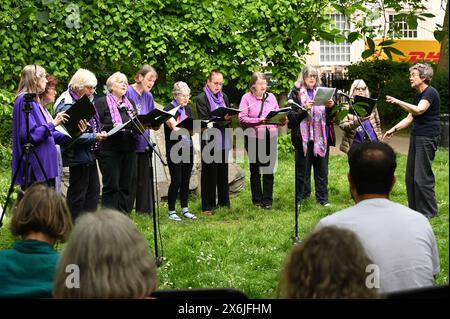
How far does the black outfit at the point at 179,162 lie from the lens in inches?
370

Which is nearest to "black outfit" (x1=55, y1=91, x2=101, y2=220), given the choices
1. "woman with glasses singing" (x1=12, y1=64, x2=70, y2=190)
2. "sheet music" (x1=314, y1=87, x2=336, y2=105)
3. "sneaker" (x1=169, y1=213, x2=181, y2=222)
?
"woman with glasses singing" (x1=12, y1=64, x2=70, y2=190)

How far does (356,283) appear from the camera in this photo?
273cm

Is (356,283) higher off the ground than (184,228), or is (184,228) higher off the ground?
(356,283)

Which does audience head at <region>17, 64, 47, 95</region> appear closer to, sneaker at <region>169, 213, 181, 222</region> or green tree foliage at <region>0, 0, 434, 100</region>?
sneaker at <region>169, 213, 181, 222</region>

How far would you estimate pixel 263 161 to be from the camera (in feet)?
33.1

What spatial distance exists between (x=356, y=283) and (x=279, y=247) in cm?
514

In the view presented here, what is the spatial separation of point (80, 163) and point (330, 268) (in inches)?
218

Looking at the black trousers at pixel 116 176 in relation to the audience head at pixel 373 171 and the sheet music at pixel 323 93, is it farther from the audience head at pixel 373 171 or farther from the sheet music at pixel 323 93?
the audience head at pixel 373 171

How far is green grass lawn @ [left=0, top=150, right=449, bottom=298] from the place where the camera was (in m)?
6.62
